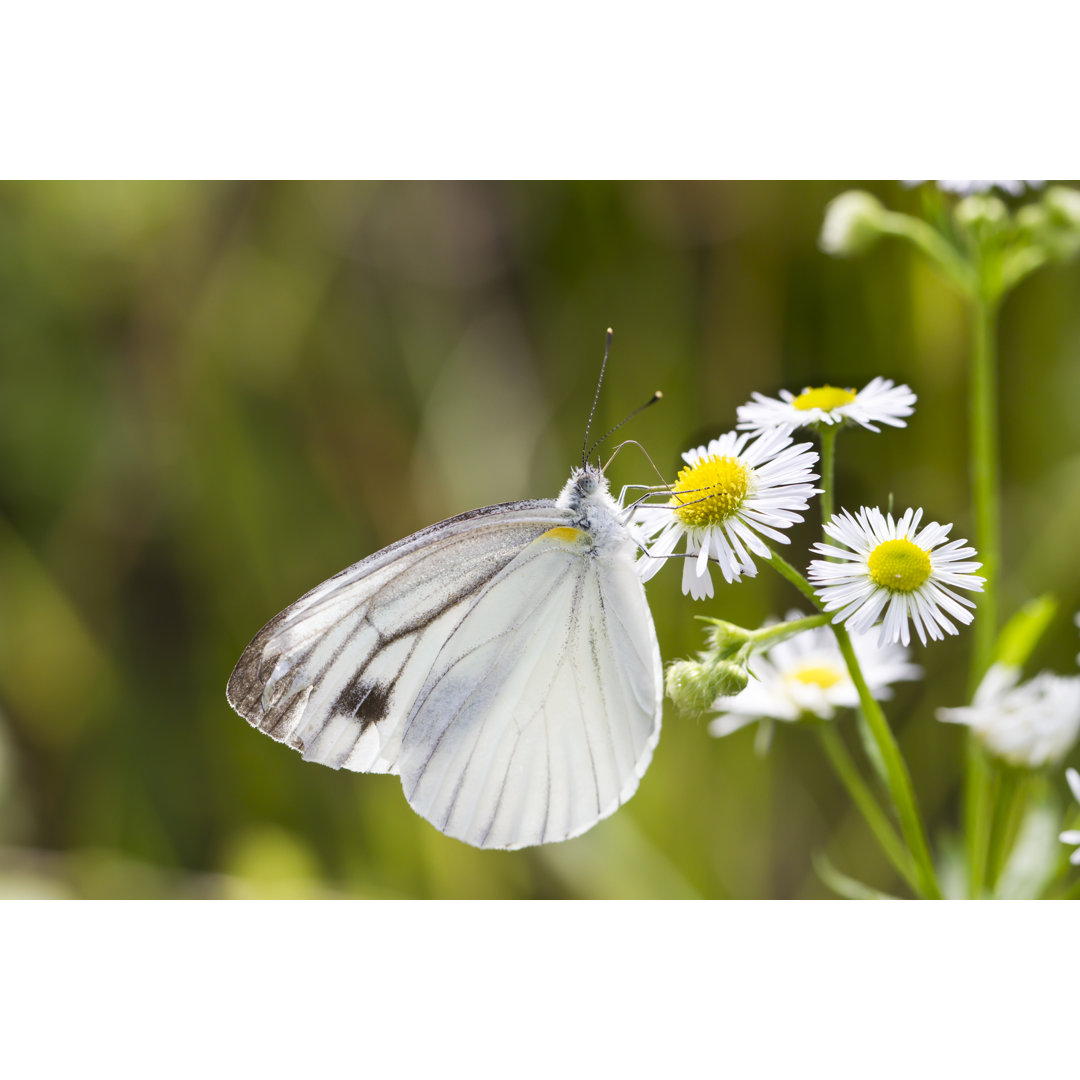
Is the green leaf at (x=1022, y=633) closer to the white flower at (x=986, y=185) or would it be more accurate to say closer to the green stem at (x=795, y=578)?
the green stem at (x=795, y=578)

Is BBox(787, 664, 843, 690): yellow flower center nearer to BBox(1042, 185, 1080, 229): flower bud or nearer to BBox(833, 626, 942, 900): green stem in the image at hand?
BBox(833, 626, 942, 900): green stem

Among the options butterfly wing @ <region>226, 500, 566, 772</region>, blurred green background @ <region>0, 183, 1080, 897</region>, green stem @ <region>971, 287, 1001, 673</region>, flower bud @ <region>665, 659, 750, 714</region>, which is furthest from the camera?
blurred green background @ <region>0, 183, 1080, 897</region>

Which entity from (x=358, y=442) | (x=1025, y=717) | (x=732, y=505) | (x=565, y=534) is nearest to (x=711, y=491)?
(x=732, y=505)

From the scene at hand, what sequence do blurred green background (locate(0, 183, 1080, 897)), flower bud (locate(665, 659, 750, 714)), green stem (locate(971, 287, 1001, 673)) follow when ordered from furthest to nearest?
blurred green background (locate(0, 183, 1080, 897)) < green stem (locate(971, 287, 1001, 673)) < flower bud (locate(665, 659, 750, 714))

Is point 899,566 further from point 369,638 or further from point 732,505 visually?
point 369,638

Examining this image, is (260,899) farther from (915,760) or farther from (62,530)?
(915,760)

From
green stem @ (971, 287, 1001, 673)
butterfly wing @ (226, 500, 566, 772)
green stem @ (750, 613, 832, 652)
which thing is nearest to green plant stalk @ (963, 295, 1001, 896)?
green stem @ (971, 287, 1001, 673)
